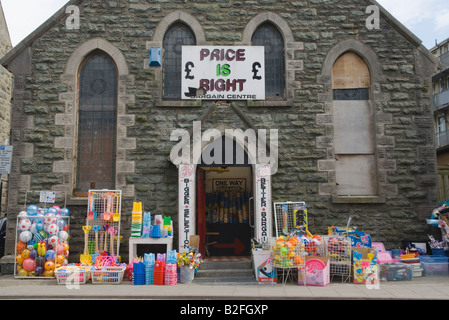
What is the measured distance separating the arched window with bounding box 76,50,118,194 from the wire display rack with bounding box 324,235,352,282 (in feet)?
17.3

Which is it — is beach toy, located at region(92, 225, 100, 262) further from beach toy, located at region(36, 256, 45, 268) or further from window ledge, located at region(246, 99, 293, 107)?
window ledge, located at region(246, 99, 293, 107)

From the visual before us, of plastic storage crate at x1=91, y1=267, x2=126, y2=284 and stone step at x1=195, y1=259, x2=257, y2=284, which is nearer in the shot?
plastic storage crate at x1=91, y1=267, x2=126, y2=284

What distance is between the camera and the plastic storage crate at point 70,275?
7.92 metres

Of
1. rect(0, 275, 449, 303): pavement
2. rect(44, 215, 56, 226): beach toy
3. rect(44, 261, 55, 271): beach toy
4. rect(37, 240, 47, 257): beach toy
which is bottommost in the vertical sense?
rect(0, 275, 449, 303): pavement

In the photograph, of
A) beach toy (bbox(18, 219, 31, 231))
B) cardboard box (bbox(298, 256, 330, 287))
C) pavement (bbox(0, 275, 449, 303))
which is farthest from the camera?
beach toy (bbox(18, 219, 31, 231))

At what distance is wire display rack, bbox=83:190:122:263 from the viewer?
29.0 ft

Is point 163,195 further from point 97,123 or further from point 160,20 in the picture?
point 160,20

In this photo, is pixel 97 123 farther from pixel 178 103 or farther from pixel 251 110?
pixel 251 110

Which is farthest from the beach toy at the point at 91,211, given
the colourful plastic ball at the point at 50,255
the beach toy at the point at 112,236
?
the colourful plastic ball at the point at 50,255

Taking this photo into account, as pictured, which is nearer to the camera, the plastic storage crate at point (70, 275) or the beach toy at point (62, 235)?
the plastic storage crate at point (70, 275)

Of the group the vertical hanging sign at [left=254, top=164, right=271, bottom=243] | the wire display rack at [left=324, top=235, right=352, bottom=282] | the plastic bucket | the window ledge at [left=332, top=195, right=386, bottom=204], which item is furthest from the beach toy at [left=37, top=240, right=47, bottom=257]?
the window ledge at [left=332, top=195, right=386, bottom=204]

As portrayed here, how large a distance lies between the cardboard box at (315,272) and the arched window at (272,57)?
170 inches

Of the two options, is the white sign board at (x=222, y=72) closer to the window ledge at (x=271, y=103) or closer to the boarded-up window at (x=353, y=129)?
the window ledge at (x=271, y=103)

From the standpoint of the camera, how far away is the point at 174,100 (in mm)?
10047
